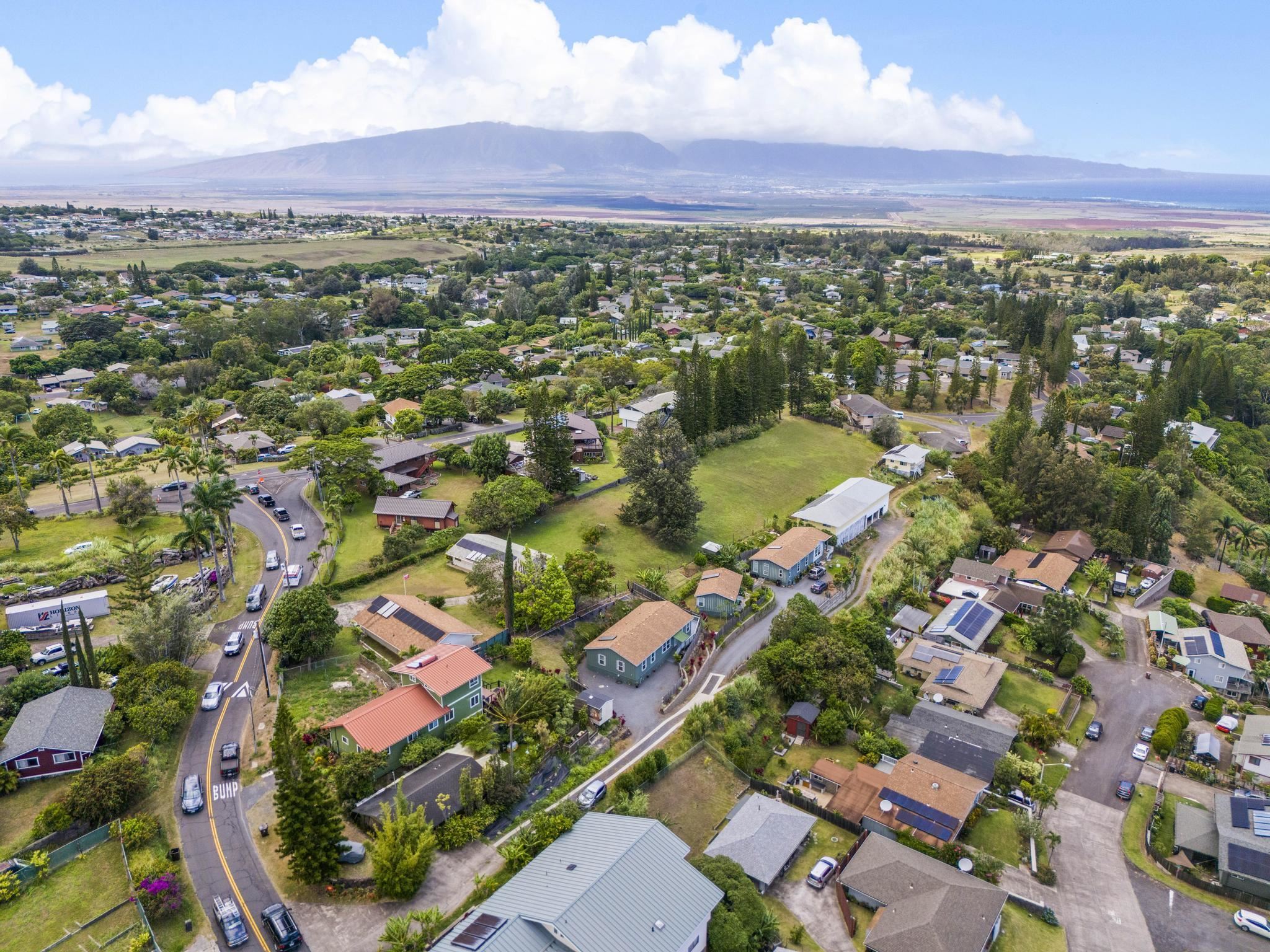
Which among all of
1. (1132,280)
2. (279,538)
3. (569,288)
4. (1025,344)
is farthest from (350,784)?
(1132,280)

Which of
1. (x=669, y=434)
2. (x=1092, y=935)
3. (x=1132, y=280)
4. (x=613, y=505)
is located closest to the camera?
(x=1092, y=935)

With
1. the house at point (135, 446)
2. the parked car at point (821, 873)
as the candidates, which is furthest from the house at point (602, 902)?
the house at point (135, 446)

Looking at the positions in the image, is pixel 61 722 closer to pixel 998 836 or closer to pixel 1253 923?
pixel 998 836

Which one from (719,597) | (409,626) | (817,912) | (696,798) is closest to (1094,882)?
(817,912)

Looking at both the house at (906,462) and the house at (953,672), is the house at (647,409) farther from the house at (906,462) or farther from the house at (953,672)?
the house at (953,672)

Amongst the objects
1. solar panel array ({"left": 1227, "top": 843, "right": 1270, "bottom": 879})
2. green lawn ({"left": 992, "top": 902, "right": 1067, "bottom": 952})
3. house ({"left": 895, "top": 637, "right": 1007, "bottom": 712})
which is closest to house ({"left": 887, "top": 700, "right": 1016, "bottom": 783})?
house ({"left": 895, "top": 637, "right": 1007, "bottom": 712})

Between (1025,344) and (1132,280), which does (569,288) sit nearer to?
(1025,344)
